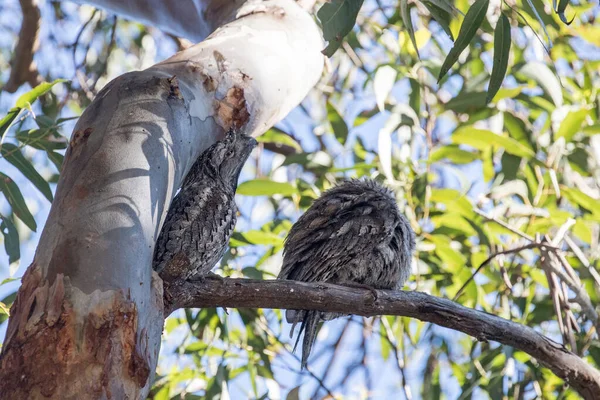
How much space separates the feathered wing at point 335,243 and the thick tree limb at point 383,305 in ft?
1.34

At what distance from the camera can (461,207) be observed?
3.24 meters

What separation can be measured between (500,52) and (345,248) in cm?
80

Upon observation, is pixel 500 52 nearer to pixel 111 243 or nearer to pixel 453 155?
pixel 111 243

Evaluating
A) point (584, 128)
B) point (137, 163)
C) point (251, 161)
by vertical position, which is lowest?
point (137, 163)

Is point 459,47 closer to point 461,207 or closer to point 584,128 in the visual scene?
point 461,207

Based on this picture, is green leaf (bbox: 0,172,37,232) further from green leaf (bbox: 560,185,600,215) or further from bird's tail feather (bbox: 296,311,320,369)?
green leaf (bbox: 560,185,600,215)

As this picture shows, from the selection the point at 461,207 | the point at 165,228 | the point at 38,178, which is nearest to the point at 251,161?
the point at 461,207

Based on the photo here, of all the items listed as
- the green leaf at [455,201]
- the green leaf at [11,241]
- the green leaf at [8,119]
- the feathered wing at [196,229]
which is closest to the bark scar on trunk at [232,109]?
the feathered wing at [196,229]

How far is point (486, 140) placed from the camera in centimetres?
331

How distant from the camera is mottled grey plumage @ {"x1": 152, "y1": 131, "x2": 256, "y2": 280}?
1860 mm

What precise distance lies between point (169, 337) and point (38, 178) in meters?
1.78

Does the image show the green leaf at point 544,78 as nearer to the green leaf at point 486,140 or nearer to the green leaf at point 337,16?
the green leaf at point 486,140

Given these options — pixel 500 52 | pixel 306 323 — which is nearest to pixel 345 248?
pixel 306 323

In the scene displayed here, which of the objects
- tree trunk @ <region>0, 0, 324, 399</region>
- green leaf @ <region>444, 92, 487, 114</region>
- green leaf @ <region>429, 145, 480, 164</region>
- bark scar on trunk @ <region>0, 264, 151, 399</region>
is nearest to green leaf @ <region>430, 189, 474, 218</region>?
green leaf @ <region>429, 145, 480, 164</region>
